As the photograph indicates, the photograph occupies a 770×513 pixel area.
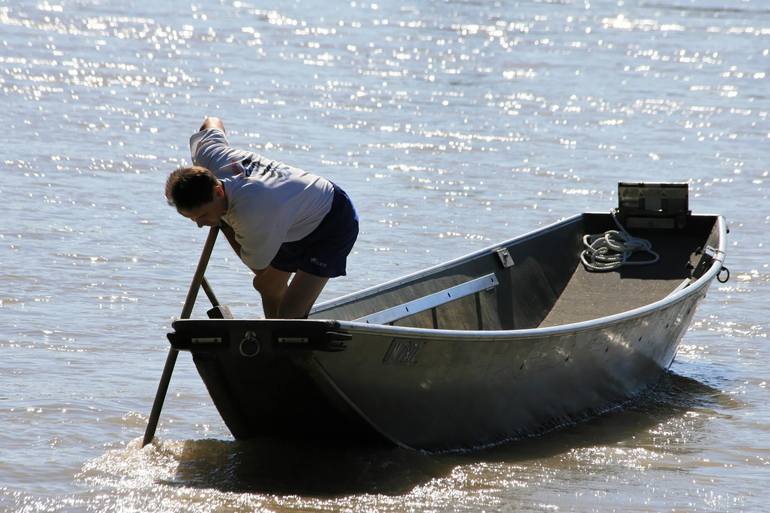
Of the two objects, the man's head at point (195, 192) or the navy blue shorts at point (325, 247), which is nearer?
the man's head at point (195, 192)

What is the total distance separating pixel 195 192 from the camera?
5.40 m

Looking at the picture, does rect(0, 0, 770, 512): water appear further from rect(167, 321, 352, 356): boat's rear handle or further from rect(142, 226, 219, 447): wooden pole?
rect(167, 321, 352, 356): boat's rear handle

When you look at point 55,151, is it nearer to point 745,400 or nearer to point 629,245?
point 629,245

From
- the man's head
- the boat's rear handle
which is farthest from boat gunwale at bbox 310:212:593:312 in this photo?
the man's head

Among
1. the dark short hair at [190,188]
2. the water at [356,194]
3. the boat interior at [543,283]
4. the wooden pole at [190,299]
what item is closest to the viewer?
the dark short hair at [190,188]

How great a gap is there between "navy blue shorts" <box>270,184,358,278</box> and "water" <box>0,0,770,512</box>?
801 millimetres

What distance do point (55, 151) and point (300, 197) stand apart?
8682mm

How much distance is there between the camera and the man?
549 cm

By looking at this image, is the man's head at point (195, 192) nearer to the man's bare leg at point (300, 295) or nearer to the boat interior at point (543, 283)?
the man's bare leg at point (300, 295)

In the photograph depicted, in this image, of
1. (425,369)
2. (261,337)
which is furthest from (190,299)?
(425,369)

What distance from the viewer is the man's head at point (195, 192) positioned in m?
5.38

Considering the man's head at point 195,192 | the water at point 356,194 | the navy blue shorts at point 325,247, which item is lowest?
the water at point 356,194

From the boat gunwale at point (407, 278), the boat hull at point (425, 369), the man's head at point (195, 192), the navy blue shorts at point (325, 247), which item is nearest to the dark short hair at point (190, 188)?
the man's head at point (195, 192)

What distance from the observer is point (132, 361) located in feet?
25.0
